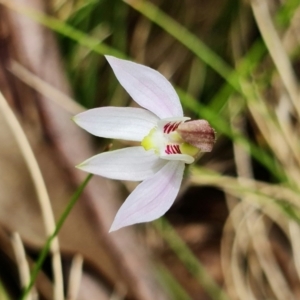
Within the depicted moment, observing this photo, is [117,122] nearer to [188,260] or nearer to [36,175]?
[36,175]

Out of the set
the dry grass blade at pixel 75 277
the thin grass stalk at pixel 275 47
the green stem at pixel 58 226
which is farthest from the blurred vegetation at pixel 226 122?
the green stem at pixel 58 226

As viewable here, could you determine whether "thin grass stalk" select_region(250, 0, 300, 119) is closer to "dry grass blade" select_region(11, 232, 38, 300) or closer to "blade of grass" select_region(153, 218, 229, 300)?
"blade of grass" select_region(153, 218, 229, 300)

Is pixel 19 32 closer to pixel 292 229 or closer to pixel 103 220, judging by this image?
pixel 103 220

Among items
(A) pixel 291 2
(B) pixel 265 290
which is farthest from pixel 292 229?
(A) pixel 291 2

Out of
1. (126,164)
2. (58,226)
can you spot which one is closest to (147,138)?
(126,164)

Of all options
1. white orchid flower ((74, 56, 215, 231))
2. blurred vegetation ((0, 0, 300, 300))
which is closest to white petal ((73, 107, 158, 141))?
white orchid flower ((74, 56, 215, 231))

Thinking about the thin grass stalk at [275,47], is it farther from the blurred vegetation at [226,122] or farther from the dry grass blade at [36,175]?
the dry grass blade at [36,175]
